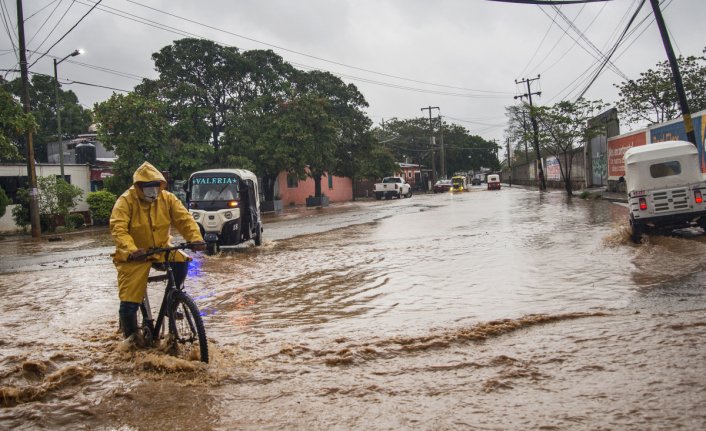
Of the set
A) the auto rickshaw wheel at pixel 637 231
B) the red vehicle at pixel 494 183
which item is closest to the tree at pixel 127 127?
the auto rickshaw wheel at pixel 637 231

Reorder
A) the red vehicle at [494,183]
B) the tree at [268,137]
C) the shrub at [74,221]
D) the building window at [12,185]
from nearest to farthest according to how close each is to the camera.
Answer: the shrub at [74,221] < the building window at [12,185] < the tree at [268,137] < the red vehicle at [494,183]

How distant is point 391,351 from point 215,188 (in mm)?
10034

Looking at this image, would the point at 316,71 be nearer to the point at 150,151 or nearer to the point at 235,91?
the point at 235,91

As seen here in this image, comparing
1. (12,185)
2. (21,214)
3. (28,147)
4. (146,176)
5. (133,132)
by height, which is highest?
(133,132)

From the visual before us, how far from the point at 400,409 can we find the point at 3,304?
7.41 meters

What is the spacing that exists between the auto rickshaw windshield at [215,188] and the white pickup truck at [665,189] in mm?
9419

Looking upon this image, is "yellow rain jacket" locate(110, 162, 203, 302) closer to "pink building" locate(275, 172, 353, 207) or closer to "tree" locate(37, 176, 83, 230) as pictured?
"tree" locate(37, 176, 83, 230)

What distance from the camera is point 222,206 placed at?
14352 mm

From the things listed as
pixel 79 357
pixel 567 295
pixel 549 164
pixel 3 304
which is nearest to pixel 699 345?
pixel 567 295

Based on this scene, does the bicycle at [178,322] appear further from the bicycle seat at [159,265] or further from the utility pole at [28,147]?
the utility pole at [28,147]

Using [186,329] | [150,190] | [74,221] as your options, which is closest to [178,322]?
[186,329]

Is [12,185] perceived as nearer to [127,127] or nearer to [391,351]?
[127,127]

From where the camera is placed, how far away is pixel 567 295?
7855mm

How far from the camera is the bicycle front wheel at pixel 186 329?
505 cm
